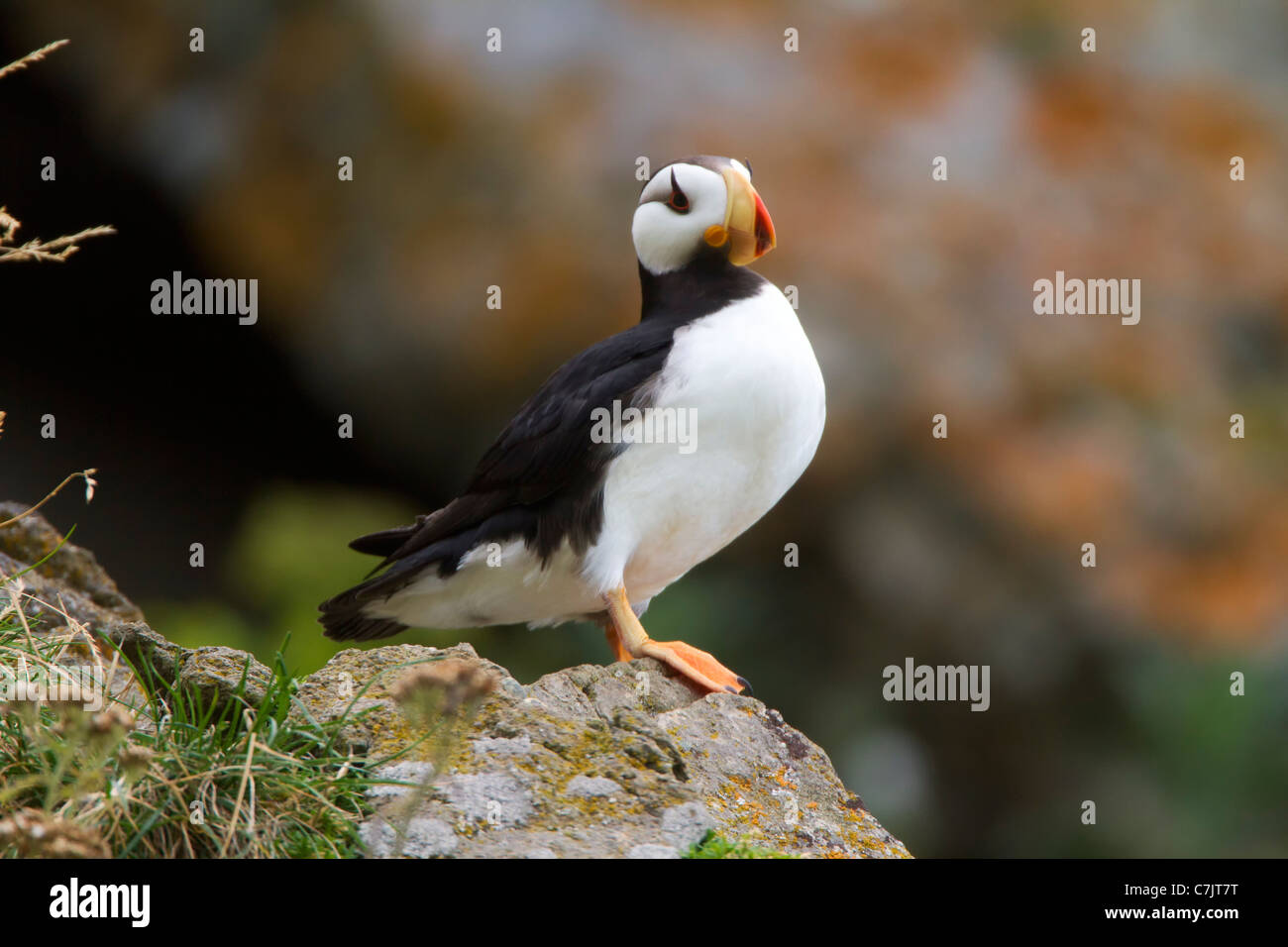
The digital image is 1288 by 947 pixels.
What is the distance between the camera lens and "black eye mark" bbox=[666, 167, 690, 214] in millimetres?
4457

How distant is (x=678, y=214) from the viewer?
178 inches

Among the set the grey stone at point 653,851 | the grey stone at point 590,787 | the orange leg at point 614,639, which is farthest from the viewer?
the orange leg at point 614,639

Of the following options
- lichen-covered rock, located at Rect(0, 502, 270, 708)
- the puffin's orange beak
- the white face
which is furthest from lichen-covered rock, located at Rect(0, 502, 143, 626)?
the puffin's orange beak

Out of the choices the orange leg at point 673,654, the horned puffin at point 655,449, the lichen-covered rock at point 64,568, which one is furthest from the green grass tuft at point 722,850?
the lichen-covered rock at point 64,568

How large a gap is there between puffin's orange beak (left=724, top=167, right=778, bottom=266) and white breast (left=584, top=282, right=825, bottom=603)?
0.66 ft

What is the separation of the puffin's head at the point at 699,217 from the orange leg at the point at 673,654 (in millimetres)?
1127

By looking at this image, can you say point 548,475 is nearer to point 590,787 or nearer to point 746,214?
point 746,214

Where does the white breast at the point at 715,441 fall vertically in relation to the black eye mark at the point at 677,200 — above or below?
below

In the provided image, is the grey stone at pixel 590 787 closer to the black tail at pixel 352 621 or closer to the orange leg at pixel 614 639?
the orange leg at pixel 614 639

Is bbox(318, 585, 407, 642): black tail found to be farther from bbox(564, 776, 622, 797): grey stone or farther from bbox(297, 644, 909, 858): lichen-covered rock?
bbox(564, 776, 622, 797): grey stone

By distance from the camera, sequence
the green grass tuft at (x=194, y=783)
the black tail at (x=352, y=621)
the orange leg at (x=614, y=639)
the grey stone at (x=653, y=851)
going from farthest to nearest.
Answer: the black tail at (x=352, y=621) → the orange leg at (x=614, y=639) → the grey stone at (x=653, y=851) → the green grass tuft at (x=194, y=783)

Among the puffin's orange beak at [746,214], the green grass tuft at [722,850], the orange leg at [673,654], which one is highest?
the puffin's orange beak at [746,214]

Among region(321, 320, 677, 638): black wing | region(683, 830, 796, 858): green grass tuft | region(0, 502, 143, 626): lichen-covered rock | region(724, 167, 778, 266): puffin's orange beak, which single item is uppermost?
region(724, 167, 778, 266): puffin's orange beak

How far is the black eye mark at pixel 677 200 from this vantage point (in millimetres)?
4457
